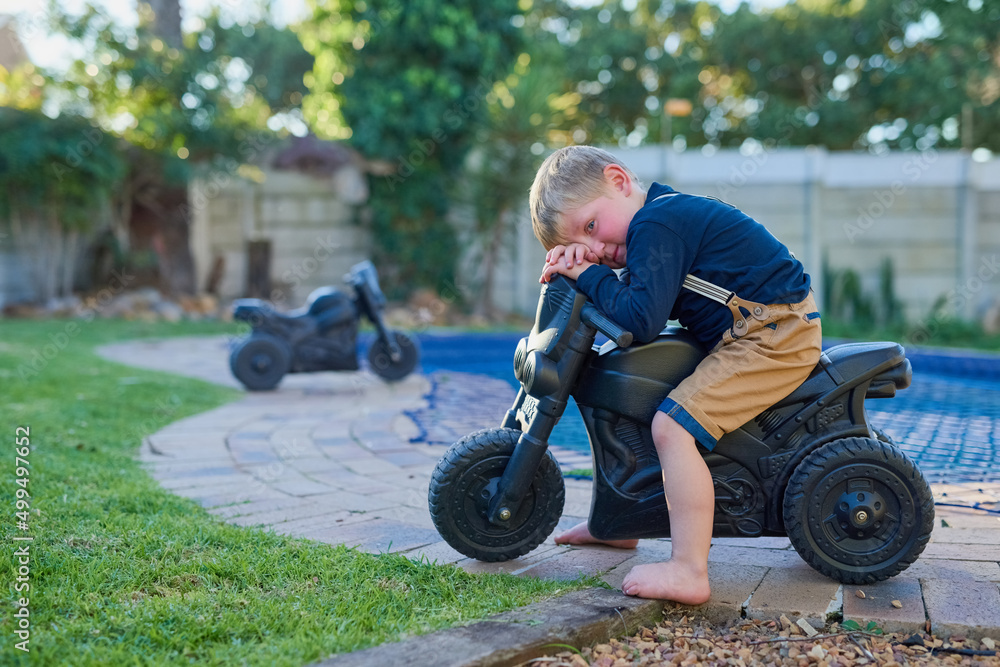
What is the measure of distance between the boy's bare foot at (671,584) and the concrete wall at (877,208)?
947 cm

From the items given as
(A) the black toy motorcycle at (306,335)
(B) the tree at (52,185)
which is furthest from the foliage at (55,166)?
(A) the black toy motorcycle at (306,335)

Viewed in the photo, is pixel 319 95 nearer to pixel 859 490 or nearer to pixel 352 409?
pixel 352 409

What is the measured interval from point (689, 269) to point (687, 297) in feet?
0.29

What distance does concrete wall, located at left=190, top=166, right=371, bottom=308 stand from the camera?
12.1 m

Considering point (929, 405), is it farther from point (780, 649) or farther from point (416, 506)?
point (780, 649)

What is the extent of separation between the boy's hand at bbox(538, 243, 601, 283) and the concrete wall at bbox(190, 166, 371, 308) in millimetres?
10240

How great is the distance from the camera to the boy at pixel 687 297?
1.81 meters

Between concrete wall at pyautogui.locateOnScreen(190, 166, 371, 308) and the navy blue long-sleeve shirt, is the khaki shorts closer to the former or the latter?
the navy blue long-sleeve shirt

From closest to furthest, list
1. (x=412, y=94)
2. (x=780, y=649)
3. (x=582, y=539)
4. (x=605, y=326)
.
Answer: (x=780, y=649) < (x=605, y=326) < (x=582, y=539) < (x=412, y=94)

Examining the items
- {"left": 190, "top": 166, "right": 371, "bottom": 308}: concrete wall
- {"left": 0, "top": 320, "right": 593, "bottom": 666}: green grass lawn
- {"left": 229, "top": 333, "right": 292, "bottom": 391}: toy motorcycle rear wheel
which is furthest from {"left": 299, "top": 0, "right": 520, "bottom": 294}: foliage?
{"left": 0, "top": 320, "right": 593, "bottom": 666}: green grass lawn

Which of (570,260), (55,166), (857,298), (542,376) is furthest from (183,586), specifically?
(857,298)

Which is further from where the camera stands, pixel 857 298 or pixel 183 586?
pixel 857 298

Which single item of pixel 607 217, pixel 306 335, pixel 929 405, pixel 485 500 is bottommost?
pixel 929 405

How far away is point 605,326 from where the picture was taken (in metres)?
1.83
